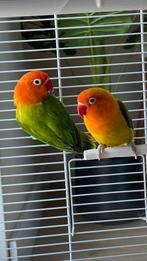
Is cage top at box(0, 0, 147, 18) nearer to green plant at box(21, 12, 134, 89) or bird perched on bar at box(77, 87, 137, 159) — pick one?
bird perched on bar at box(77, 87, 137, 159)

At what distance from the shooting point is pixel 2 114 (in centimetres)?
91

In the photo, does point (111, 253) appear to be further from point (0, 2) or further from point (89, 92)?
point (0, 2)

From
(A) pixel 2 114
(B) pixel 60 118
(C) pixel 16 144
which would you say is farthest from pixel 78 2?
(C) pixel 16 144

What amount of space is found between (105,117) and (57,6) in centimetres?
20

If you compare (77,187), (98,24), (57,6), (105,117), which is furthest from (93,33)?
(57,6)

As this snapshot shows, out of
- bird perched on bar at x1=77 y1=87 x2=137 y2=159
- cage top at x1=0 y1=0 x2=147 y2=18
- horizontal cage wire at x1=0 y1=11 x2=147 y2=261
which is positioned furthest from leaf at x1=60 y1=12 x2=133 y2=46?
cage top at x1=0 y1=0 x2=147 y2=18

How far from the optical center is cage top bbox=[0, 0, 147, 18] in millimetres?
414

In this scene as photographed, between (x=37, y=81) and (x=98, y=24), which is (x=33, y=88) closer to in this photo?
(x=37, y=81)

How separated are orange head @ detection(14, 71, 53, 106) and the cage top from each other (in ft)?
0.41

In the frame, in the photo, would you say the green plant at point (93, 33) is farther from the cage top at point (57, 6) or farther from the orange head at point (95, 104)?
the cage top at point (57, 6)

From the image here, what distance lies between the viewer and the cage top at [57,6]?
41 cm

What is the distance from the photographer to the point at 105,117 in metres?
0.59

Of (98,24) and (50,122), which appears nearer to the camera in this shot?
(50,122)

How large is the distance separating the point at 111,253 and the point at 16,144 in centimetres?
33
